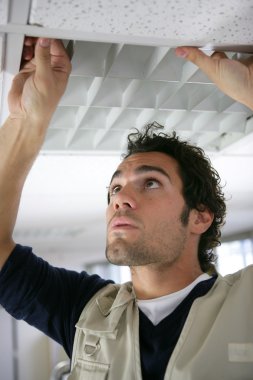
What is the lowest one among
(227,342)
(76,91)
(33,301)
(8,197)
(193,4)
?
(227,342)

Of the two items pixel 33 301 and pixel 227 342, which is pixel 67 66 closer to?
pixel 33 301

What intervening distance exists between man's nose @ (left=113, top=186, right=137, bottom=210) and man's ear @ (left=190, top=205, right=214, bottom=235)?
0.25 meters

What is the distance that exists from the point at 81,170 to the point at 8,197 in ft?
2.99

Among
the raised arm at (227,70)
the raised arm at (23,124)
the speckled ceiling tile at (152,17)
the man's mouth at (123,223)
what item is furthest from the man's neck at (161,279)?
the speckled ceiling tile at (152,17)

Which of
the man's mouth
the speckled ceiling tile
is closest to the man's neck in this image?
the man's mouth

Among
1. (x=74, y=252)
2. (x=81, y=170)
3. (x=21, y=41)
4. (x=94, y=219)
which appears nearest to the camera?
(x=21, y=41)

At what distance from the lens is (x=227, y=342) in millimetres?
1039

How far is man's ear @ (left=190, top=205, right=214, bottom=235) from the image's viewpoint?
56.1 inches

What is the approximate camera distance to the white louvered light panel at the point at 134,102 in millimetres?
1229

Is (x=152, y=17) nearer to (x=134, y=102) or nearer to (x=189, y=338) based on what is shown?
(x=134, y=102)

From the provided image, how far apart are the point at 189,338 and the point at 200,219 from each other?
1.61 ft

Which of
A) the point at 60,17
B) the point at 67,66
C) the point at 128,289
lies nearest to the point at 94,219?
the point at 128,289

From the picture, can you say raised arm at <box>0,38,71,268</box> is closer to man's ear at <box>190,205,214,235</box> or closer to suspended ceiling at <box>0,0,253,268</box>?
suspended ceiling at <box>0,0,253,268</box>

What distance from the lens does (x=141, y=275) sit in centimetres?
132
